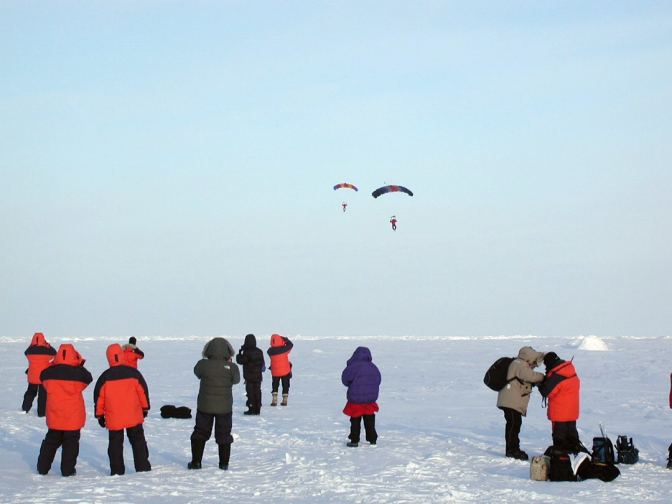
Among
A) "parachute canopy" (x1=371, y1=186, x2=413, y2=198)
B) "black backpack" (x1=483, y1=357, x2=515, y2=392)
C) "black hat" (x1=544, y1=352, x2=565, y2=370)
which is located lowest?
"black backpack" (x1=483, y1=357, x2=515, y2=392)

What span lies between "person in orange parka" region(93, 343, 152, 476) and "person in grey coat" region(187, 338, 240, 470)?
726mm

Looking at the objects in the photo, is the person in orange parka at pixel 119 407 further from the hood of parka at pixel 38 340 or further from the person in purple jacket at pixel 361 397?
Result: the hood of parka at pixel 38 340

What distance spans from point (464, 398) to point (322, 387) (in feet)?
16.2

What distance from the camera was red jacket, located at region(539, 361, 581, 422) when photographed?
10805 millimetres

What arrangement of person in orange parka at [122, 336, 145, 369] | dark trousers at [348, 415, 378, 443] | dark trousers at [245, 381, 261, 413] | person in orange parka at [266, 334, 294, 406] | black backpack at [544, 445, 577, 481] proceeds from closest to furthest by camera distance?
black backpack at [544, 445, 577, 481]
person in orange parka at [122, 336, 145, 369]
dark trousers at [348, 415, 378, 443]
dark trousers at [245, 381, 261, 413]
person in orange parka at [266, 334, 294, 406]

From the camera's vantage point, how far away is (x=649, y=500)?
8.63 metres

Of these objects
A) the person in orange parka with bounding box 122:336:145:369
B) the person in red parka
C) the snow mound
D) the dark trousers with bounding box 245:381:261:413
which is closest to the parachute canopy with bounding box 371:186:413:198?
the dark trousers with bounding box 245:381:261:413

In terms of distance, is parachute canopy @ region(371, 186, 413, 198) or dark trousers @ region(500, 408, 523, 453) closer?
dark trousers @ region(500, 408, 523, 453)

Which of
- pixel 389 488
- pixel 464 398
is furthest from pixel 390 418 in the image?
pixel 389 488

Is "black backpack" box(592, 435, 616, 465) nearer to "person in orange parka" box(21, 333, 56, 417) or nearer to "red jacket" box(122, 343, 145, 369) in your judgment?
"red jacket" box(122, 343, 145, 369)

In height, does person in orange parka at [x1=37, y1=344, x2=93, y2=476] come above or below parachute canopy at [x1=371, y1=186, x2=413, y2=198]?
below

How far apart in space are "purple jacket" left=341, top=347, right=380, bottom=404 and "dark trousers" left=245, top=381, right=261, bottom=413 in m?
4.57

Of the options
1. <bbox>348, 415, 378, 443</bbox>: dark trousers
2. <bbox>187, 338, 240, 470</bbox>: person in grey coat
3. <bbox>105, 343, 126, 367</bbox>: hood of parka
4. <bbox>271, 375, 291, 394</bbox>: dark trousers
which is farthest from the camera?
<bbox>271, 375, 291, 394</bbox>: dark trousers

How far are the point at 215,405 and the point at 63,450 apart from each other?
1.86 m
